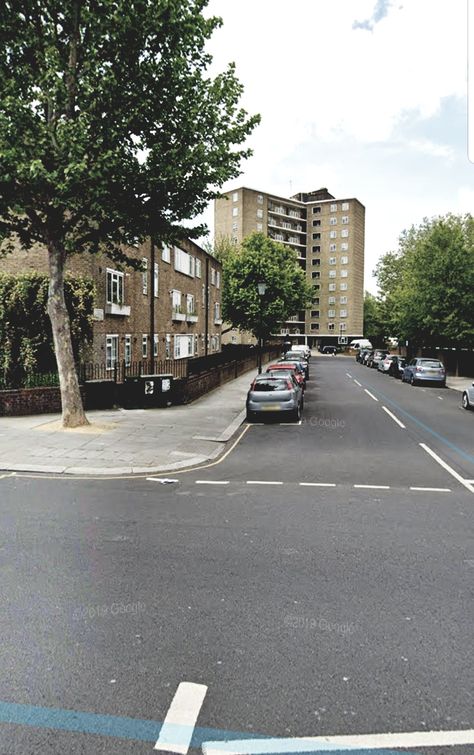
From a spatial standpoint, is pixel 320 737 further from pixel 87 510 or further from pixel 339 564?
pixel 87 510

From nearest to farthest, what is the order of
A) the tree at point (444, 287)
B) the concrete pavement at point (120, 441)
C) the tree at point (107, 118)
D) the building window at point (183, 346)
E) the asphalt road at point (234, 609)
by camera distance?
the asphalt road at point (234, 609), the concrete pavement at point (120, 441), the tree at point (107, 118), the building window at point (183, 346), the tree at point (444, 287)

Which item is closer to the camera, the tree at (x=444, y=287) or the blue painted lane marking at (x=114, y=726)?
the blue painted lane marking at (x=114, y=726)

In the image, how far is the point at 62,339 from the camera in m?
14.8

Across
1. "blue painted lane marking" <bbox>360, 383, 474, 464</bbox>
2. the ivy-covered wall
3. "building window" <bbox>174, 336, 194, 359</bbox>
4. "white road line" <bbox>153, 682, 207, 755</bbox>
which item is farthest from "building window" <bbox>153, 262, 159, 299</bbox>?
"white road line" <bbox>153, 682, 207, 755</bbox>

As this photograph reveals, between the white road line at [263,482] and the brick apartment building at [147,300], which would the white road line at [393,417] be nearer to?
the white road line at [263,482]

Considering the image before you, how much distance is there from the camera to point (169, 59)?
1355 cm

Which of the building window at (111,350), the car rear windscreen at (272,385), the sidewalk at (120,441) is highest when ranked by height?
the building window at (111,350)

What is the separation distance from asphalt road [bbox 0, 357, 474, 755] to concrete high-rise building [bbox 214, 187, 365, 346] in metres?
90.0

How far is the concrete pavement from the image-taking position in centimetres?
1074

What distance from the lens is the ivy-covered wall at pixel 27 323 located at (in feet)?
58.0

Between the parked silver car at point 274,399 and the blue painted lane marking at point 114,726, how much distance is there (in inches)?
544

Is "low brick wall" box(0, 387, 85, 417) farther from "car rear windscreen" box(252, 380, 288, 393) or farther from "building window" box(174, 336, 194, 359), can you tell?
"building window" box(174, 336, 194, 359)

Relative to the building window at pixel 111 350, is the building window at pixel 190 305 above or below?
above

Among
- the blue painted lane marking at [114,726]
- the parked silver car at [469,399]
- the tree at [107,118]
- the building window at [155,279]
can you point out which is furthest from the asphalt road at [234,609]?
the building window at [155,279]
